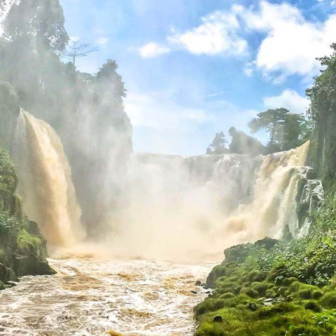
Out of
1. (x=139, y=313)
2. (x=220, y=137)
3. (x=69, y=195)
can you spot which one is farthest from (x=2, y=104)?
(x=220, y=137)

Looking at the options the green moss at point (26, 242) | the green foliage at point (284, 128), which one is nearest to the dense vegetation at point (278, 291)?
the green moss at point (26, 242)

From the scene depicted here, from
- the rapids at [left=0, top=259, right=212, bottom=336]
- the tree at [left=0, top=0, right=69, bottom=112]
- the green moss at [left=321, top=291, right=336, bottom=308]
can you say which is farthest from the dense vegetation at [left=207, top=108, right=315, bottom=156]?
the green moss at [left=321, top=291, right=336, bottom=308]

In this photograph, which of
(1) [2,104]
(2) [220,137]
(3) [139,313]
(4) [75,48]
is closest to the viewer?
(3) [139,313]

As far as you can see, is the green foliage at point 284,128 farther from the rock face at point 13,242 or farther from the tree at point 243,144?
the rock face at point 13,242

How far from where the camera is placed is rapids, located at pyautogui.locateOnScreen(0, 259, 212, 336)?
8.52 metres

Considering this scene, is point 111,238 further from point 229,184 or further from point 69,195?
point 229,184

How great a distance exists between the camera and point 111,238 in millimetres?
31391

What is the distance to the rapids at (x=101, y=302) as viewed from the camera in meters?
8.52

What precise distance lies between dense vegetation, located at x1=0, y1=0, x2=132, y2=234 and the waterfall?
5078 mm

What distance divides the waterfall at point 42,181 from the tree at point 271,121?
117 ft

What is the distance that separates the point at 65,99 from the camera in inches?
1304

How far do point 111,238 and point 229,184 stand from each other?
1356cm

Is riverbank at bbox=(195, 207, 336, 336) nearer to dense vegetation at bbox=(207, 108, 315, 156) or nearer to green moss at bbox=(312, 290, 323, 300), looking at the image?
green moss at bbox=(312, 290, 323, 300)

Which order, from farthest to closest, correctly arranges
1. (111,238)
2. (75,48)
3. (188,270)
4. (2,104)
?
1. (75,48)
2. (111,238)
3. (2,104)
4. (188,270)
